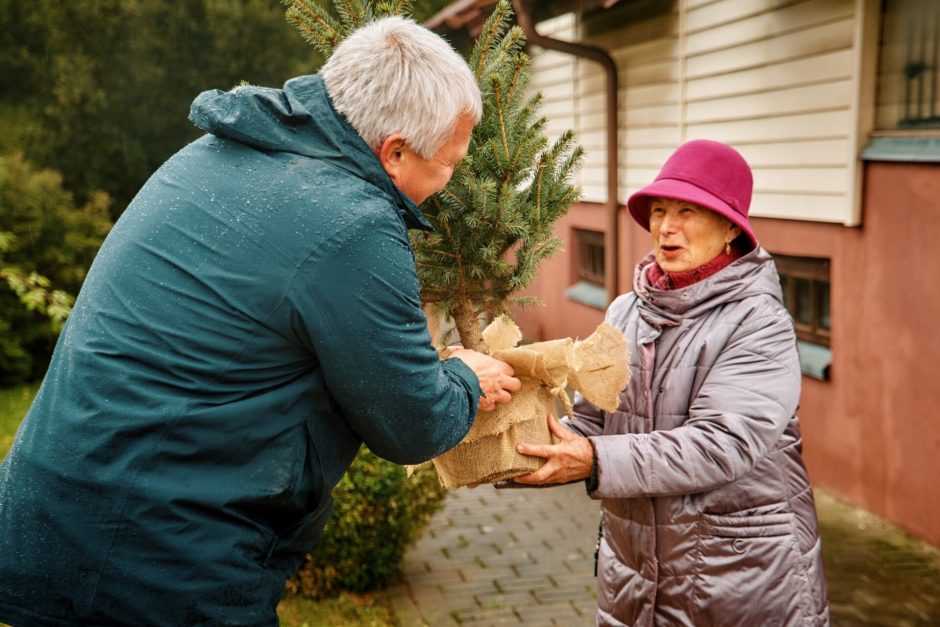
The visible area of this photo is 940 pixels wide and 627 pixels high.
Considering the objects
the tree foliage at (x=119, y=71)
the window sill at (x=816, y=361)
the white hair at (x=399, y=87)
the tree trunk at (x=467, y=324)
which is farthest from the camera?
the tree foliage at (x=119, y=71)

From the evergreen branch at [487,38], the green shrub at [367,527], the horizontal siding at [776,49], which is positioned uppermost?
the horizontal siding at [776,49]

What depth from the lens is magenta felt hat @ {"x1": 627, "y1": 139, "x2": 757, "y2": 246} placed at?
8.41ft

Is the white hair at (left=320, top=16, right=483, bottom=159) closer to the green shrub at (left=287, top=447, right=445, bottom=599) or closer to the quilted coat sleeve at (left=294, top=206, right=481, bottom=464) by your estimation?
the quilted coat sleeve at (left=294, top=206, right=481, bottom=464)

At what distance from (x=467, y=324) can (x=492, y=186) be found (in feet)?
1.44

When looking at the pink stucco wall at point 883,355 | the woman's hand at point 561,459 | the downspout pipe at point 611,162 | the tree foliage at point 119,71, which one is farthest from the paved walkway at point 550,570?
the tree foliage at point 119,71

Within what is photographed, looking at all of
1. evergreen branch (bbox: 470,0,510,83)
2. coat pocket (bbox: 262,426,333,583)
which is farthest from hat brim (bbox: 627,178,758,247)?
coat pocket (bbox: 262,426,333,583)

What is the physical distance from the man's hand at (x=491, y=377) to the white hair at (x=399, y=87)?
0.56 metres

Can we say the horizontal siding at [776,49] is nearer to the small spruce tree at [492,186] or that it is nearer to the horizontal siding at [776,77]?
the horizontal siding at [776,77]

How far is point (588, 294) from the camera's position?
10.6 m

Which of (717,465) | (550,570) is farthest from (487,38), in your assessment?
(550,570)

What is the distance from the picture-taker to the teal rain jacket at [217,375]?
180 cm

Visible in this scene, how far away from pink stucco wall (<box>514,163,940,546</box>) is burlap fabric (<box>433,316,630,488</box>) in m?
3.61

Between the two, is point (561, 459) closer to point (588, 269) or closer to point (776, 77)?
point (776, 77)

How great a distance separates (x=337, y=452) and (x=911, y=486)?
4.75m
